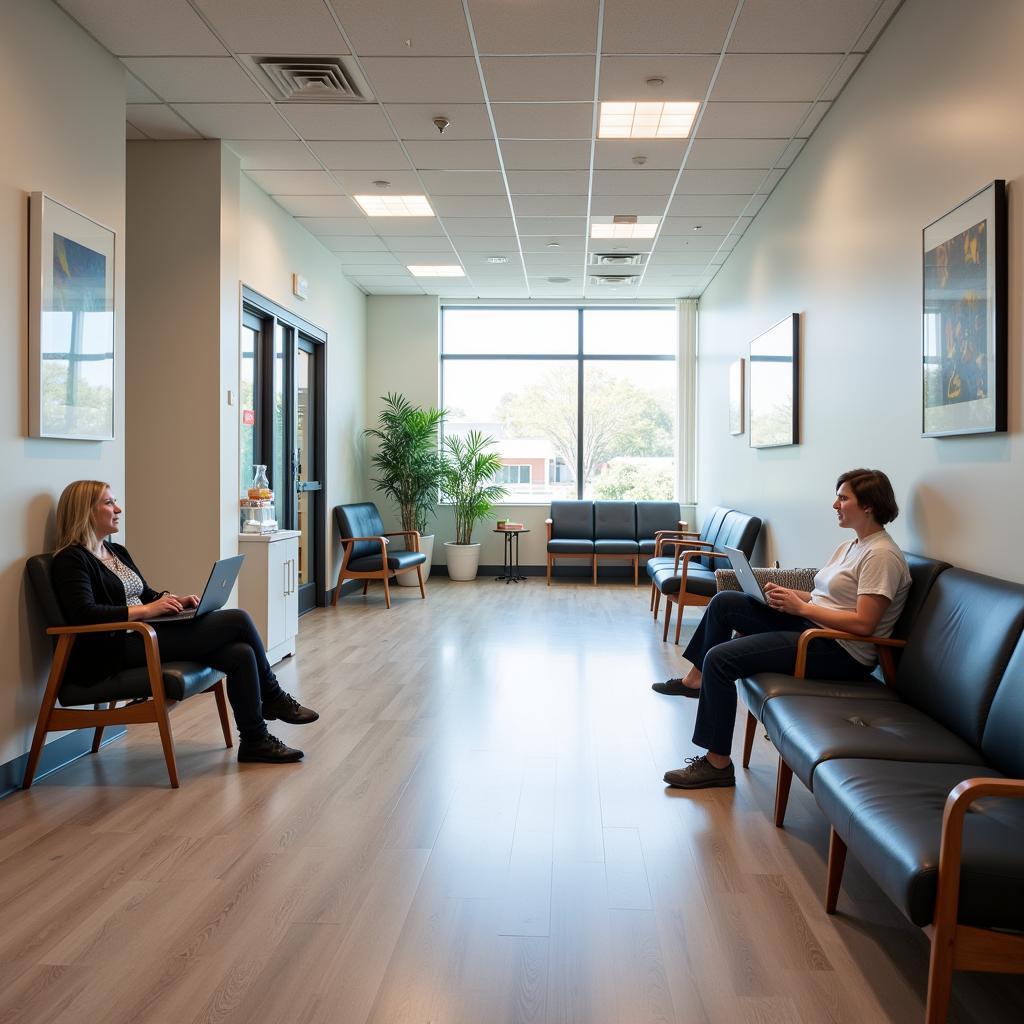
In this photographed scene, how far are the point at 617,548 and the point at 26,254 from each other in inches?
275

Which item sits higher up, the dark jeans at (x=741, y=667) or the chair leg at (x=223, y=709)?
the dark jeans at (x=741, y=667)

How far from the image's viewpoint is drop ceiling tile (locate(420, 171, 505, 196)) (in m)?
5.96

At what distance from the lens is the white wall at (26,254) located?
3.32m

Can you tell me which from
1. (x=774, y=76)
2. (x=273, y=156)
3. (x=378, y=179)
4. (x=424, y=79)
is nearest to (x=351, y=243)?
(x=378, y=179)

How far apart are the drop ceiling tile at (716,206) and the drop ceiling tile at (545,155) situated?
3.38 feet

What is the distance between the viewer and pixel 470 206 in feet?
22.0

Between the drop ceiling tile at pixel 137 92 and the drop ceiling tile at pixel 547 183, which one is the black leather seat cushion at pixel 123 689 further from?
the drop ceiling tile at pixel 547 183

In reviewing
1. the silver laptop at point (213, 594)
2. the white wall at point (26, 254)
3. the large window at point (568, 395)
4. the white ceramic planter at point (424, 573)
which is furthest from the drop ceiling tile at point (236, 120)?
the large window at point (568, 395)

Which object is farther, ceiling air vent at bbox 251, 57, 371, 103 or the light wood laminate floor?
ceiling air vent at bbox 251, 57, 371, 103

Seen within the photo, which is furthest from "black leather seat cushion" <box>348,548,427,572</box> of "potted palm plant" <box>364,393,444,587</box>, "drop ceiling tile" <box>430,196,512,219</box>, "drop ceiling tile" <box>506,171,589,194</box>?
"drop ceiling tile" <box>506,171,589,194</box>

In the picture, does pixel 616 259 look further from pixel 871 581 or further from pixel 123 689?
pixel 123 689

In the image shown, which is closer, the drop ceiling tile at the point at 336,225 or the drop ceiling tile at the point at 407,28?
the drop ceiling tile at the point at 407,28

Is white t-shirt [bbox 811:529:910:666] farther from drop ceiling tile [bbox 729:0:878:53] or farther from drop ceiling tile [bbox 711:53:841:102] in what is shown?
drop ceiling tile [bbox 711:53:841:102]

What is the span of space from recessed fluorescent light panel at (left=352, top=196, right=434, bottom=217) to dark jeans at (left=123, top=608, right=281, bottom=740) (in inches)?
155
